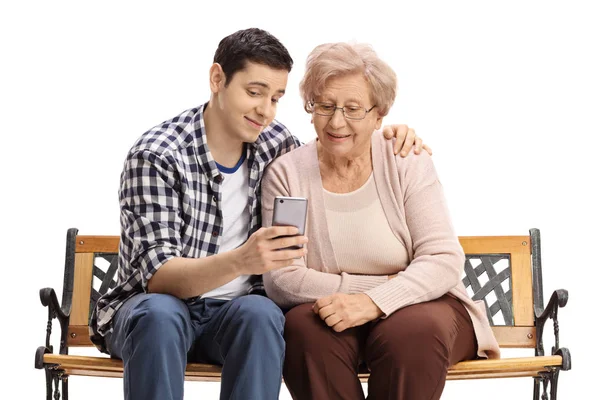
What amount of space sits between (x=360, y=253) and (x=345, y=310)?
0.32 m

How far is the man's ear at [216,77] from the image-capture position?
3.49 m

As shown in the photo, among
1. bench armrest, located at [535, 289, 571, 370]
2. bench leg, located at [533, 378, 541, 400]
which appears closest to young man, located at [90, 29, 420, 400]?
bench armrest, located at [535, 289, 571, 370]

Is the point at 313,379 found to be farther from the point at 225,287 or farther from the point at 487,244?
the point at 487,244

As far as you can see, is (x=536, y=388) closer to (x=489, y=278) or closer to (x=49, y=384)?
(x=489, y=278)

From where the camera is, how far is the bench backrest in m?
4.10

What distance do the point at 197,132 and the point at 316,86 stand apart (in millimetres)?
468

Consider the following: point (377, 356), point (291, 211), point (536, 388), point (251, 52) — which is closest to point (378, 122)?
point (251, 52)

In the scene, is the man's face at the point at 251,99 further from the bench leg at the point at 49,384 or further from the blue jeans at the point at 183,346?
the bench leg at the point at 49,384

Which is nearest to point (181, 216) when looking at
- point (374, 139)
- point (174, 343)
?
point (174, 343)

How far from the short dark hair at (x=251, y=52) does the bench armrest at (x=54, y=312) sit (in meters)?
1.13

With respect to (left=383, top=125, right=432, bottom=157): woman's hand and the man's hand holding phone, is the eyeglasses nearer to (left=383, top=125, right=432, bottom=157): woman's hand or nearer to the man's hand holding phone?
(left=383, top=125, right=432, bottom=157): woman's hand

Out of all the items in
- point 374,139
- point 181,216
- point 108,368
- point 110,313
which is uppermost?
point 374,139

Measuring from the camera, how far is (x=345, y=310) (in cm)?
323

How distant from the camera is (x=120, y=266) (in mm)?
3498
